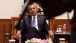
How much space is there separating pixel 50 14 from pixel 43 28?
2388 mm

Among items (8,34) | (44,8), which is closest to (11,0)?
(8,34)

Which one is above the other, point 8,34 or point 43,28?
point 43,28

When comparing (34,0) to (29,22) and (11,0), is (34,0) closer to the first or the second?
(29,22)

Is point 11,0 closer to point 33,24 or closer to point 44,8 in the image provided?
point 33,24

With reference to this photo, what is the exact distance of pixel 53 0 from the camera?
0.68 meters

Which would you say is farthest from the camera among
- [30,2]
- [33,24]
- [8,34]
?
[8,34]

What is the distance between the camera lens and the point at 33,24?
3.06 m

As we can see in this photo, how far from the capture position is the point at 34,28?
9.62 ft

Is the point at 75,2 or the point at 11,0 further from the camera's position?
the point at 11,0

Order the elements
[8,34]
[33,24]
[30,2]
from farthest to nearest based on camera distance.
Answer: [8,34] < [33,24] < [30,2]

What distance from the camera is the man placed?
292cm

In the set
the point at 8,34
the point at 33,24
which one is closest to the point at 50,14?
the point at 33,24

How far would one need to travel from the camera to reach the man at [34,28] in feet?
9.59

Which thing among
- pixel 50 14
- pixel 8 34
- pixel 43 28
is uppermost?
pixel 50 14
